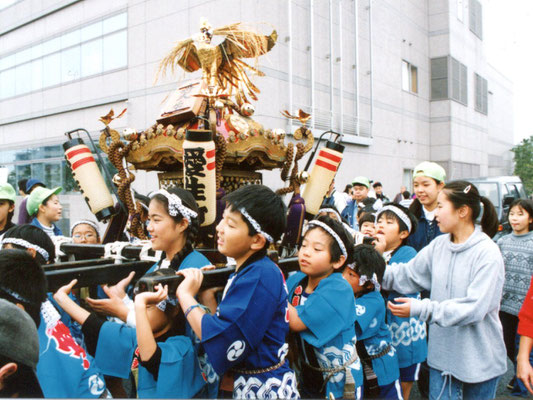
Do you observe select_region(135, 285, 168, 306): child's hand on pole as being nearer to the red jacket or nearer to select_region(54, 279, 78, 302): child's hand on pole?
select_region(54, 279, 78, 302): child's hand on pole

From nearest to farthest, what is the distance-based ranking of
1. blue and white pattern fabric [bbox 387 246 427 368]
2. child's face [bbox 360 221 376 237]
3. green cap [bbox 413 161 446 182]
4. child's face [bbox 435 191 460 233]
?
child's face [bbox 435 191 460 233] → blue and white pattern fabric [bbox 387 246 427 368] → green cap [bbox 413 161 446 182] → child's face [bbox 360 221 376 237]

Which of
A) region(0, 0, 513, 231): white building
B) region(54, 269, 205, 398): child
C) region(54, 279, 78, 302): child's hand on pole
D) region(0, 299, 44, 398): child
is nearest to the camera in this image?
region(0, 299, 44, 398): child

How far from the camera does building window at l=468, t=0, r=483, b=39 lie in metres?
20.8

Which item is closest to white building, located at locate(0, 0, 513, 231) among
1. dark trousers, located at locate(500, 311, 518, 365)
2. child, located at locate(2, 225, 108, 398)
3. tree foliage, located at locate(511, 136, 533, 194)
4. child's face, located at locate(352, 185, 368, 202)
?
child's face, located at locate(352, 185, 368, 202)

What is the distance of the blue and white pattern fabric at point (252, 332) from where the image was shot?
158 centimetres

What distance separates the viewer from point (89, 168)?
3.15 metres

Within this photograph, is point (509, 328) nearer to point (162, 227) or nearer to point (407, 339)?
point (407, 339)

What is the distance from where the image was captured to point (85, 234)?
3.97m

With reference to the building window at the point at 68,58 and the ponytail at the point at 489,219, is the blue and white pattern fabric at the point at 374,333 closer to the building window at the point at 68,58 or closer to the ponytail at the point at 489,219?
the ponytail at the point at 489,219

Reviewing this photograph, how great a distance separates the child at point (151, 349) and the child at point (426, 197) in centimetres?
252

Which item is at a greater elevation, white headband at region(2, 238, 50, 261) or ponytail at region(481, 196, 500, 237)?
ponytail at region(481, 196, 500, 237)

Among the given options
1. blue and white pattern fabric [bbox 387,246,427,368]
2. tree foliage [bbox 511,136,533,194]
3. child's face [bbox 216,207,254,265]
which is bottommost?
blue and white pattern fabric [bbox 387,246,427,368]

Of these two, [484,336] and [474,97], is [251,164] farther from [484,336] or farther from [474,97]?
[474,97]

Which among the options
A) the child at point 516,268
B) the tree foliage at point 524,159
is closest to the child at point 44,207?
the child at point 516,268
